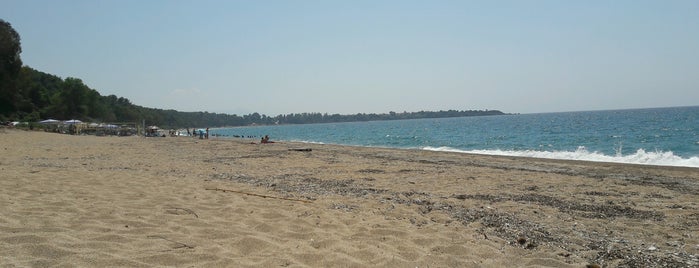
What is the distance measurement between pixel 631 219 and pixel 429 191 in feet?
12.1

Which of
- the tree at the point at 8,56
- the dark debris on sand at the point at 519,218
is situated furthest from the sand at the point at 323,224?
the tree at the point at 8,56

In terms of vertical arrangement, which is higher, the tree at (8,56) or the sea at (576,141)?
the tree at (8,56)

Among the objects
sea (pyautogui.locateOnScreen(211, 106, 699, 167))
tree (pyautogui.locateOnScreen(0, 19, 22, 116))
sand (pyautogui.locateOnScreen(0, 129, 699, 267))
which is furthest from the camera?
tree (pyautogui.locateOnScreen(0, 19, 22, 116))

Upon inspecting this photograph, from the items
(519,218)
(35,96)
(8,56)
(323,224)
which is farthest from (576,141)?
(35,96)

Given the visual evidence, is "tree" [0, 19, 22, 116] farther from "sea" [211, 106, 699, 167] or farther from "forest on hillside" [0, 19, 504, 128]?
"sea" [211, 106, 699, 167]

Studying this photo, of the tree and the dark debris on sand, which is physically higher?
→ the tree

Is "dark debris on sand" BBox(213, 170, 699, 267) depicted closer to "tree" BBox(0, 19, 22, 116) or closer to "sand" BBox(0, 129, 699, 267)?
"sand" BBox(0, 129, 699, 267)

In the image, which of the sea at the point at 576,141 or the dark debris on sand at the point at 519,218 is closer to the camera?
the dark debris on sand at the point at 519,218

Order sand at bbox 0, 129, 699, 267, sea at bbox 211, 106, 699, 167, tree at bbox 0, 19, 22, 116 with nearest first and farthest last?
sand at bbox 0, 129, 699, 267 < sea at bbox 211, 106, 699, 167 < tree at bbox 0, 19, 22, 116

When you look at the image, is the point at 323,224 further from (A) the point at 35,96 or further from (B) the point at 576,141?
(A) the point at 35,96

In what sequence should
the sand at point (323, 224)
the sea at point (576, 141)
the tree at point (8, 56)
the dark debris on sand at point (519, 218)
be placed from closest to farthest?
1. the sand at point (323, 224)
2. the dark debris on sand at point (519, 218)
3. the sea at point (576, 141)
4. the tree at point (8, 56)

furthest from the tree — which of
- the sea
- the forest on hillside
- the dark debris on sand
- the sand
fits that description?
the dark debris on sand

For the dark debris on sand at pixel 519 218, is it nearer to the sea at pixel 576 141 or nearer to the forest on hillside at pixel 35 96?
the sea at pixel 576 141

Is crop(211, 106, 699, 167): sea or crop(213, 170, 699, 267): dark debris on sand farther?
crop(211, 106, 699, 167): sea
